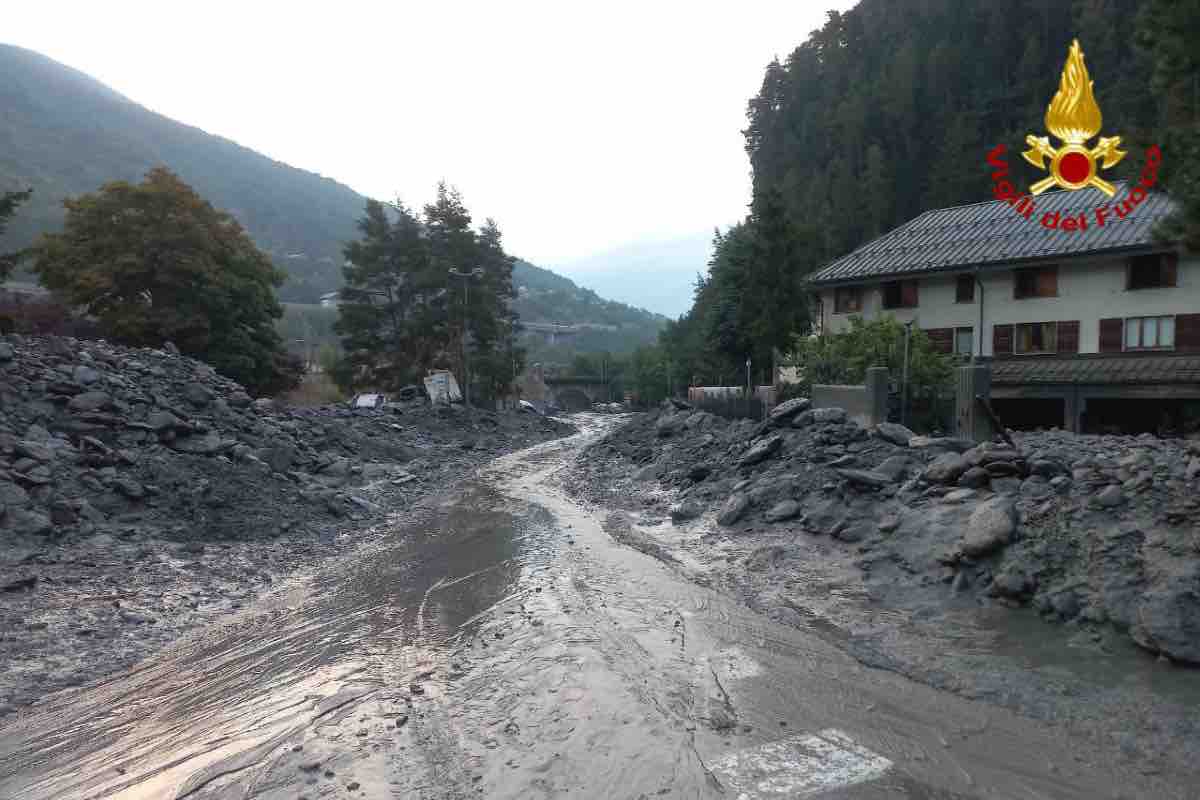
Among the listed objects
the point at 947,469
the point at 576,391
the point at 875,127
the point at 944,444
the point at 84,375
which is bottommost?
the point at 576,391

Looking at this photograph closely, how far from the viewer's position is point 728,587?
8.91m

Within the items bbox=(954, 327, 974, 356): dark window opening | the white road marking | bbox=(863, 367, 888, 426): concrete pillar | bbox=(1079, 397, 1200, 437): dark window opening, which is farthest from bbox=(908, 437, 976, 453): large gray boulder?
bbox=(954, 327, 974, 356): dark window opening

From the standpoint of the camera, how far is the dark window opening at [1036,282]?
2769 cm

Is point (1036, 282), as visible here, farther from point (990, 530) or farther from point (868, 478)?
point (990, 530)

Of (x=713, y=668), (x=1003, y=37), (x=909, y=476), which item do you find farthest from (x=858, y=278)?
(x=1003, y=37)

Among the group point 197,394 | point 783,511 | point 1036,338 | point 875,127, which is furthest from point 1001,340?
point 875,127

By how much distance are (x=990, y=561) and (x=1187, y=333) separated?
2377cm

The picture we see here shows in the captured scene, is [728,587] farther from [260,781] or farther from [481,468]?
[481,468]

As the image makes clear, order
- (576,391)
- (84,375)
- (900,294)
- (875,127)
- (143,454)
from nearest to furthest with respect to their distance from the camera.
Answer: (143,454), (84,375), (900,294), (875,127), (576,391)

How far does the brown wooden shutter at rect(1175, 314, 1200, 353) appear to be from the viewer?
976 inches

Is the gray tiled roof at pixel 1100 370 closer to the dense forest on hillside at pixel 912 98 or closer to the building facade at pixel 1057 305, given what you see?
the building facade at pixel 1057 305

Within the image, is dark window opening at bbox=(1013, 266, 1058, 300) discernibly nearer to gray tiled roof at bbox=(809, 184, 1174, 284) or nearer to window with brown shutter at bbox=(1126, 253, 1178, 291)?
gray tiled roof at bbox=(809, 184, 1174, 284)

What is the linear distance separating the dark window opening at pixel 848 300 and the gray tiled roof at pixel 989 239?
3.15 ft

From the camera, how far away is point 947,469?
9.70 meters
